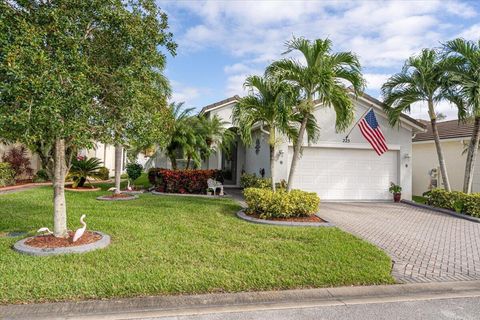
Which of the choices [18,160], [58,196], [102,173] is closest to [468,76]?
[58,196]

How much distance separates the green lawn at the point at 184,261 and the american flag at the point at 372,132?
6394 mm

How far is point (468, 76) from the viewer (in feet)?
39.3

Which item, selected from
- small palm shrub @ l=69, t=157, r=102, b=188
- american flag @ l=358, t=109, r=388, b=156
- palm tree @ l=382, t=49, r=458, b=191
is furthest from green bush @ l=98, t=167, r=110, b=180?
palm tree @ l=382, t=49, r=458, b=191

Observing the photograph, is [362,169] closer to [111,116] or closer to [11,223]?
[111,116]

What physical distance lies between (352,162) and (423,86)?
13.4 feet

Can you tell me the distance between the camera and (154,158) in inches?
784

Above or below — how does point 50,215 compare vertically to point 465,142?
below

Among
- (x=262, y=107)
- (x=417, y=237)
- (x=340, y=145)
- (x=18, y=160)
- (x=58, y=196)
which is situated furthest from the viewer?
(x=18, y=160)

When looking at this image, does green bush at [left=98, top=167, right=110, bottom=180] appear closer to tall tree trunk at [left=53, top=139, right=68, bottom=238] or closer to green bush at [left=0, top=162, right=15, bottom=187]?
green bush at [left=0, top=162, right=15, bottom=187]

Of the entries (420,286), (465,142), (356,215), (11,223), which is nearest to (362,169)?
(356,215)

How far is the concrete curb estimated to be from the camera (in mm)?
4137

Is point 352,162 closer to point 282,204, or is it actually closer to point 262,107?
point 262,107

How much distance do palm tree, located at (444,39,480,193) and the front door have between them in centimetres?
1140

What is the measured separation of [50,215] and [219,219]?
4.65 metres
